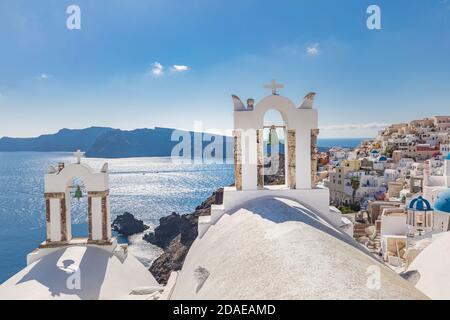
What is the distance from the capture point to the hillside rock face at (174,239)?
31000mm

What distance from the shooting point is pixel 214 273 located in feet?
16.2

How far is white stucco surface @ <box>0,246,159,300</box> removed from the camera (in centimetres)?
706

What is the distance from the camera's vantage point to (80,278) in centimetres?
766

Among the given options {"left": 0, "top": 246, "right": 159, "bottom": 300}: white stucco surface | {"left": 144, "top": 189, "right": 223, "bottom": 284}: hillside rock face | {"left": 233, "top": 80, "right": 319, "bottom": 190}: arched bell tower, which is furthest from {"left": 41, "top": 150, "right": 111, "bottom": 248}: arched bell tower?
{"left": 144, "top": 189, "right": 223, "bottom": 284}: hillside rock face

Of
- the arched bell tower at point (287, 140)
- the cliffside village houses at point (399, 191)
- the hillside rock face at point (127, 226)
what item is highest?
the arched bell tower at point (287, 140)

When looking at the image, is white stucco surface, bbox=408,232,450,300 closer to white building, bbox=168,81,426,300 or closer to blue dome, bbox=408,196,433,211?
white building, bbox=168,81,426,300

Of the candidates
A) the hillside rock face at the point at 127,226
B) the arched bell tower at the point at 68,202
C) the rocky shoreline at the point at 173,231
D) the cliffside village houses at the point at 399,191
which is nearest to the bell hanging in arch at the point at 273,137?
the arched bell tower at the point at 68,202

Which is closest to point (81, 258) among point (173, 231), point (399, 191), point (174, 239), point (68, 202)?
point (68, 202)

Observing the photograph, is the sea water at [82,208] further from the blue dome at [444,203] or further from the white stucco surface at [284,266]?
the blue dome at [444,203]

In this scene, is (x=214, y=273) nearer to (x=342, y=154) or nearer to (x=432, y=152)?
(x=432, y=152)

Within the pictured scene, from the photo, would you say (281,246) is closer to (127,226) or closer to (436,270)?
(436,270)

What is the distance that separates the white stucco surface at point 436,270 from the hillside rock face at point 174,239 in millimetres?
22209
